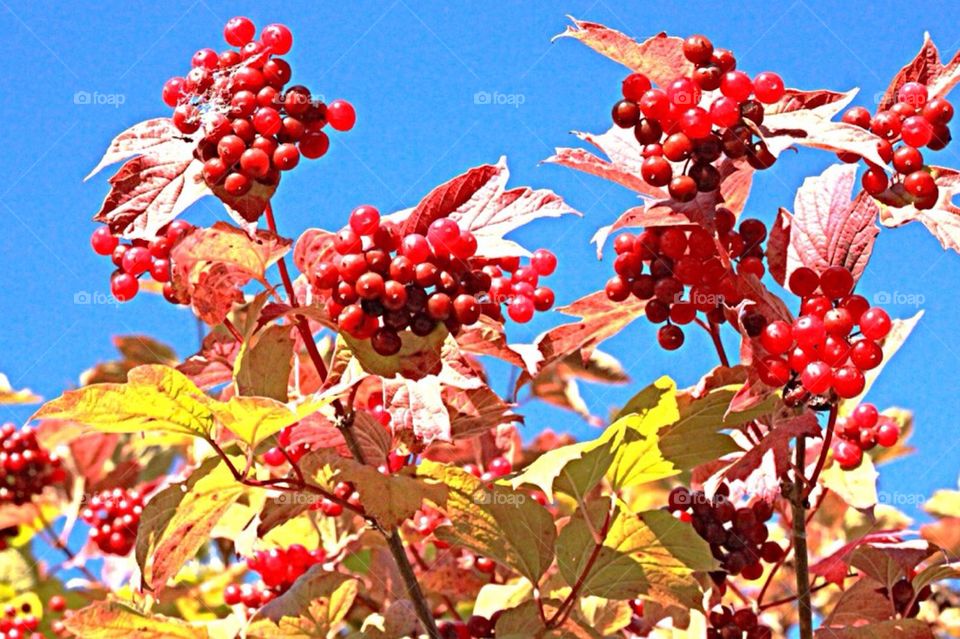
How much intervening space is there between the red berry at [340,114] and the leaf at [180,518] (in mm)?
705

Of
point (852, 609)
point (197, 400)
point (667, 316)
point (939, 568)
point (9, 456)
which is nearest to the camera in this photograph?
point (197, 400)

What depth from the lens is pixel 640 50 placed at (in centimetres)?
211

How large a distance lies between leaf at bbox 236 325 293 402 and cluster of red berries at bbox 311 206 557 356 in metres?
0.17

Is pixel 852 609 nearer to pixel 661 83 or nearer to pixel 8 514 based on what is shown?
pixel 661 83

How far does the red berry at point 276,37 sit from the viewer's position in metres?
2.20

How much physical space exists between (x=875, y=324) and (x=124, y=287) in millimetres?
1495

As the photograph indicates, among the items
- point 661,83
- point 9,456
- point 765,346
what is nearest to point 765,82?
point 661,83

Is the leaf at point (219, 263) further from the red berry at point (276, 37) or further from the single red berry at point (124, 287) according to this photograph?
the red berry at point (276, 37)

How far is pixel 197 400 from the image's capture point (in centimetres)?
208

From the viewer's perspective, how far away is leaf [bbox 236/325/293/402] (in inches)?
86.8

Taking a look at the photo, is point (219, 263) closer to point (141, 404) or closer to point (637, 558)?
point (141, 404)

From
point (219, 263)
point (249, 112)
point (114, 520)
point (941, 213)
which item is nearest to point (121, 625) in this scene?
point (219, 263)

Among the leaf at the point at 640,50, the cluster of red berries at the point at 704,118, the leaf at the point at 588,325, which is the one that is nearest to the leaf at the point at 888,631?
the leaf at the point at 588,325

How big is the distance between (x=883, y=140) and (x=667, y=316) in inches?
21.0
